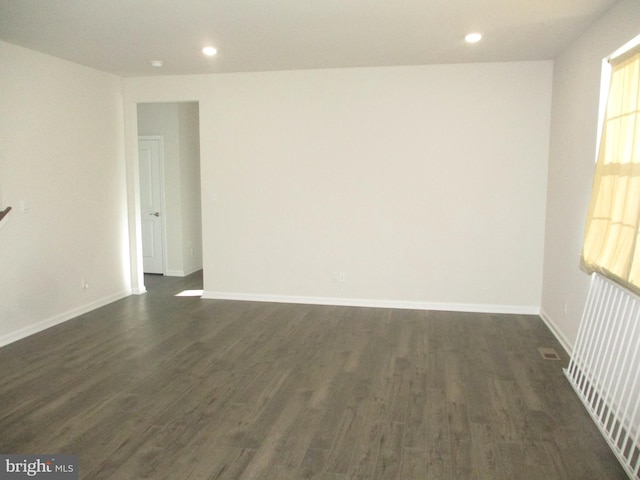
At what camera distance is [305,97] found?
227 inches

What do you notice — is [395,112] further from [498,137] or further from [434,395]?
[434,395]

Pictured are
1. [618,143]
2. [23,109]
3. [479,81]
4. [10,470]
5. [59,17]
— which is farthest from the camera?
[479,81]

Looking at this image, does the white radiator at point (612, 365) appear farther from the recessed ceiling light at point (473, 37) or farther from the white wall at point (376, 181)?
the recessed ceiling light at point (473, 37)

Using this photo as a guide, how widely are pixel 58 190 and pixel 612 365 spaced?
5012mm

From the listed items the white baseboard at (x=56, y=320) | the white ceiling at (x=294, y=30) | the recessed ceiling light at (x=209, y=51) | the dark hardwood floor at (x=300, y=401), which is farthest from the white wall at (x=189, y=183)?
the recessed ceiling light at (x=209, y=51)

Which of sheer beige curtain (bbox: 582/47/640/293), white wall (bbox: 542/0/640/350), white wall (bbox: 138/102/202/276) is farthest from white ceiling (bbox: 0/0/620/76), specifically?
white wall (bbox: 138/102/202/276)

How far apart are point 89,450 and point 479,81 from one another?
4.79m

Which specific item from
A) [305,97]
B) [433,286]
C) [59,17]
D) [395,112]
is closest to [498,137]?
[395,112]

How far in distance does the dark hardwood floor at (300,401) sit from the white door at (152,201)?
8.10 feet

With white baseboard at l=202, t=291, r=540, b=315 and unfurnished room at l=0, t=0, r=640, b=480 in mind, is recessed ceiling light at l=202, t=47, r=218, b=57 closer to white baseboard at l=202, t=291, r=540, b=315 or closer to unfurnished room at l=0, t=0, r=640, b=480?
unfurnished room at l=0, t=0, r=640, b=480

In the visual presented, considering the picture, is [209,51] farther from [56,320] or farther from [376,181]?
[56,320]

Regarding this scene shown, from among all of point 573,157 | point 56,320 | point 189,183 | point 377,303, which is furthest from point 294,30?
point 189,183

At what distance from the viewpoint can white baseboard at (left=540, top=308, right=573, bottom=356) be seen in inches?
168

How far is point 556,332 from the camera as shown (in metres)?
4.67
